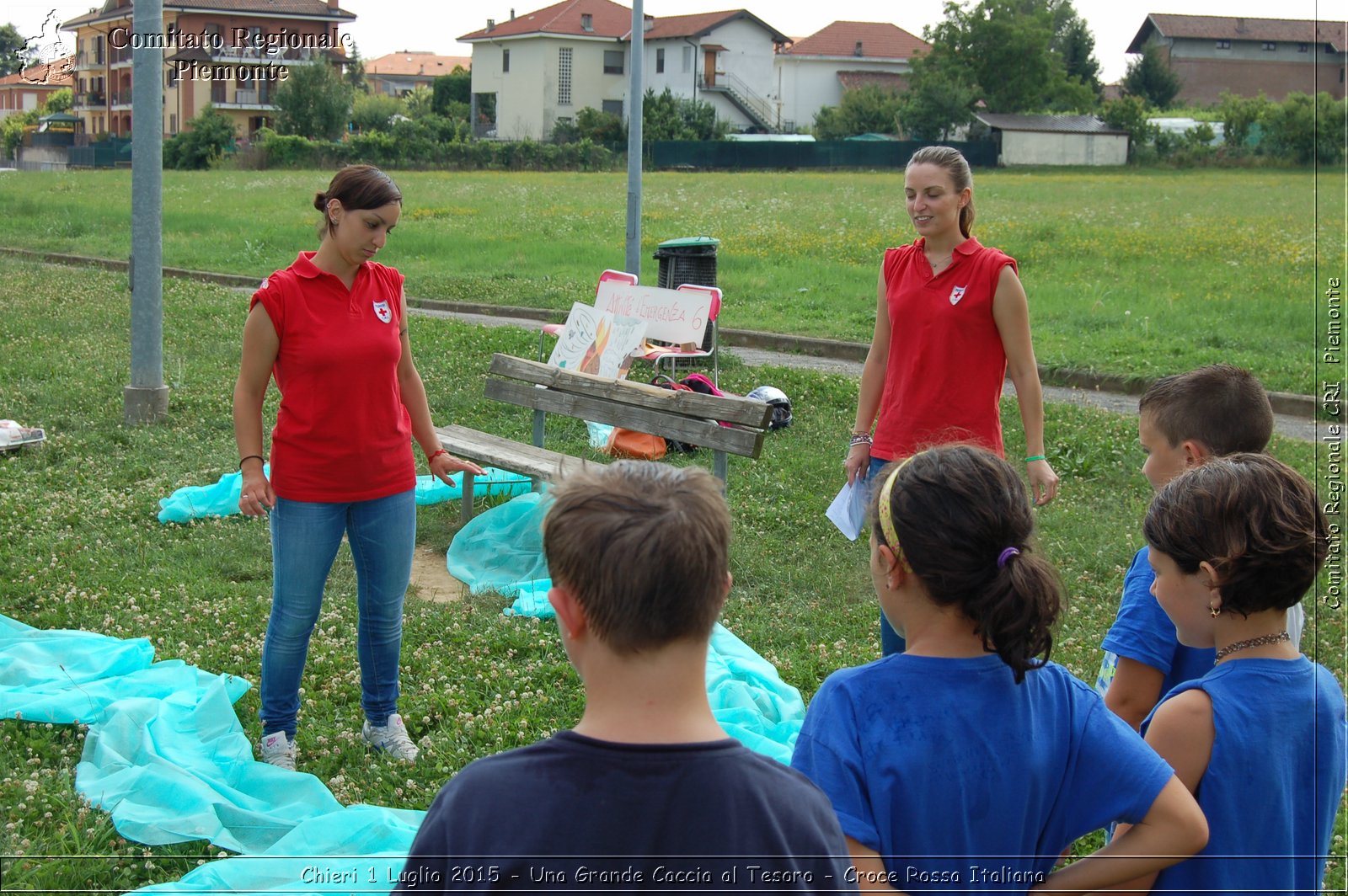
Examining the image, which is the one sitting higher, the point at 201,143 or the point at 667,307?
the point at 201,143

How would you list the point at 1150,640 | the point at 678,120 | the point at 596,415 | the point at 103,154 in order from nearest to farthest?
the point at 1150,640, the point at 596,415, the point at 103,154, the point at 678,120

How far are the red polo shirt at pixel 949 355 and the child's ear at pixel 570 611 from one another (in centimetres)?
270

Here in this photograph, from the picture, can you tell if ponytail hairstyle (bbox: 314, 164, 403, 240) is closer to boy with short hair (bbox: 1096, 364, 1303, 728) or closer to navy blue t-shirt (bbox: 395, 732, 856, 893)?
boy with short hair (bbox: 1096, 364, 1303, 728)

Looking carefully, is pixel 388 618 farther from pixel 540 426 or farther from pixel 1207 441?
pixel 540 426

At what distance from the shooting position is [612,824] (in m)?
1.42

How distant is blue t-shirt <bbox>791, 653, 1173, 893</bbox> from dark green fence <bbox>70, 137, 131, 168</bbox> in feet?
191

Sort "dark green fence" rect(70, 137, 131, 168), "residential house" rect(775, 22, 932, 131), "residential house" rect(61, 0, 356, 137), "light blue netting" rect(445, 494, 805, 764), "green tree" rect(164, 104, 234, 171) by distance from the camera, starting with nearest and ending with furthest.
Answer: "light blue netting" rect(445, 494, 805, 764) < "residential house" rect(61, 0, 356, 137) < "green tree" rect(164, 104, 234, 171) < "dark green fence" rect(70, 137, 131, 168) < "residential house" rect(775, 22, 932, 131)

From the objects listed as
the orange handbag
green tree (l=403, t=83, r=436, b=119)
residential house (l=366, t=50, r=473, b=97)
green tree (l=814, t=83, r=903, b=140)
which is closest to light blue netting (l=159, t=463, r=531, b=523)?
the orange handbag

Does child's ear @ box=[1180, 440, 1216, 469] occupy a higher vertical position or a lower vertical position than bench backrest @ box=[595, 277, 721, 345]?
lower

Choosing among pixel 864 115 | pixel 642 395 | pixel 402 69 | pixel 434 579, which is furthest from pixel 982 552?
pixel 402 69

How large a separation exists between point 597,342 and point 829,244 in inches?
503

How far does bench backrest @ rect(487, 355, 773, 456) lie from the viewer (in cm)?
691

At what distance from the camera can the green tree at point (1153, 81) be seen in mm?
86562

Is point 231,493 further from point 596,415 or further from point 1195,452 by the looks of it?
point 1195,452
